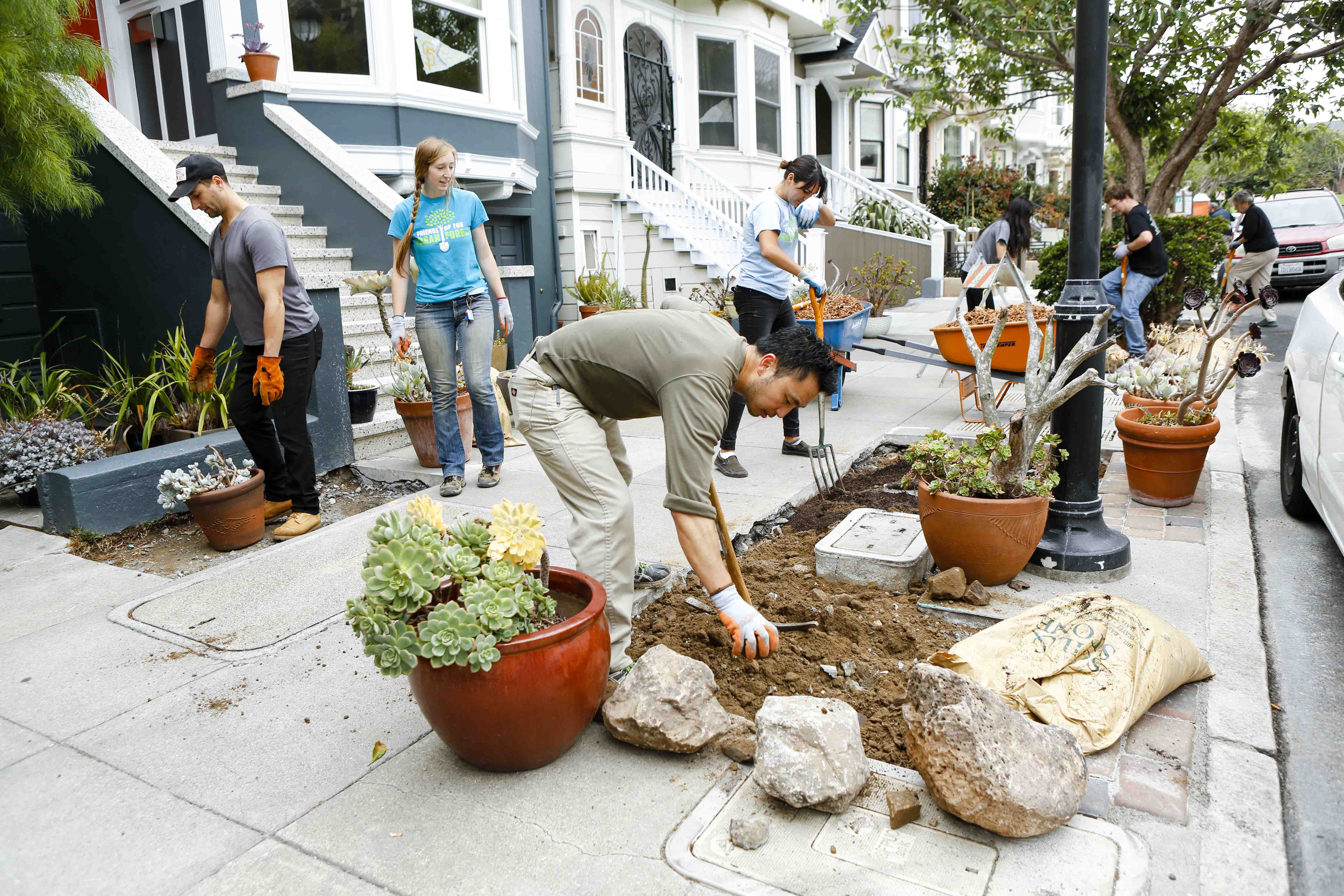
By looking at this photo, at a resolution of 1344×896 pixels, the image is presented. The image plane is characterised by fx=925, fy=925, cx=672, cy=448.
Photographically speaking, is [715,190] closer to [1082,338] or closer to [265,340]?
[265,340]

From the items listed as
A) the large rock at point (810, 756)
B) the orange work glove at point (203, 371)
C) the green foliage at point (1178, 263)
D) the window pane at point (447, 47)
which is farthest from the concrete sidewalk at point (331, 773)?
the green foliage at point (1178, 263)

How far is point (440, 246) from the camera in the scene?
5.41m

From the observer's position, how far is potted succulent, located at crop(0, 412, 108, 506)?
5.11m

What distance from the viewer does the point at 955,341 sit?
7.68 meters

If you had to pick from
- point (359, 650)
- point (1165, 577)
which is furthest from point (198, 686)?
point (1165, 577)

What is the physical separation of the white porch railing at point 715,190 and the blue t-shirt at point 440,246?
9556 mm

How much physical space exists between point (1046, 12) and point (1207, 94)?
235 centimetres

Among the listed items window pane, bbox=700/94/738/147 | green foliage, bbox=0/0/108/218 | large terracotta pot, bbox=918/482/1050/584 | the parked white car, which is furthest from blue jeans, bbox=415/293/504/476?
window pane, bbox=700/94/738/147

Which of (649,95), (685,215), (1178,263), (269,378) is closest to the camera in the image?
(269,378)

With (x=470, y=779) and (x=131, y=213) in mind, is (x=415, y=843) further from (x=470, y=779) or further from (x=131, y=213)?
(x=131, y=213)

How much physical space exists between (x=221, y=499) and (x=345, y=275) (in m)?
3.27

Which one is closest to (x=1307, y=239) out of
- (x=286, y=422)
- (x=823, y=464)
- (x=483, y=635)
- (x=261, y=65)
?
(x=823, y=464)

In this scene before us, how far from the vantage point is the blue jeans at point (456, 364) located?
217 inches

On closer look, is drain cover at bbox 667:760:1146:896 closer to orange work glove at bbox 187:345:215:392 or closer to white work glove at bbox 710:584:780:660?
white work glove at bbox 710:584:780:660
